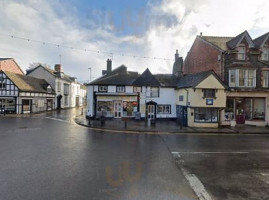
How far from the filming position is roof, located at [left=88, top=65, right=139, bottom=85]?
2529cm

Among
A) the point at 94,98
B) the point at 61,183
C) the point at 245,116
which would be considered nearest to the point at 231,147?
→ the point at 61,183

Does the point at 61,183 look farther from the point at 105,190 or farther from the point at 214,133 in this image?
the point at 214,133

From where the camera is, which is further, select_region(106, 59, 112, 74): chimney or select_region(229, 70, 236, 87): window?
select_region(106, 59, 112, 74): chimney

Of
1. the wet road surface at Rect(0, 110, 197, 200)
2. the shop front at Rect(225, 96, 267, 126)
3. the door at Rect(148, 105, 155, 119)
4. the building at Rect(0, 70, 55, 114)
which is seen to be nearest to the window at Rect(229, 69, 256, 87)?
the shop front at Rect(225, 96, 267, 126)

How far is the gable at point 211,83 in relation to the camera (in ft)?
67.2

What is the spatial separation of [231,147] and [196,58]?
18.0m

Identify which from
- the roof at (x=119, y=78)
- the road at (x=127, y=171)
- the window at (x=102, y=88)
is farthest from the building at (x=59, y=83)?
the road at (x=127, y=171)

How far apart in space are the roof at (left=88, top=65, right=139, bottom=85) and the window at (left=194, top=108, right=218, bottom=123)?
31.6ft

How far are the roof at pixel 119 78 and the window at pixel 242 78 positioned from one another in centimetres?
1237

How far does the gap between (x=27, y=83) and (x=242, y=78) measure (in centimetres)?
3338

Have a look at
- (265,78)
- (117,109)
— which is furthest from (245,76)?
(117,109)

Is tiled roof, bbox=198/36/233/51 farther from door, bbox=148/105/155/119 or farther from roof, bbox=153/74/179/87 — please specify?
door, bbox=148/105/155/119

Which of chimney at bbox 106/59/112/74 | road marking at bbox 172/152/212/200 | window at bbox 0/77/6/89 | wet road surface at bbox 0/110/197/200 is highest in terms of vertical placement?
chimney at bbox 106/59/112/74

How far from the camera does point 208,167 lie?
8.27 m
